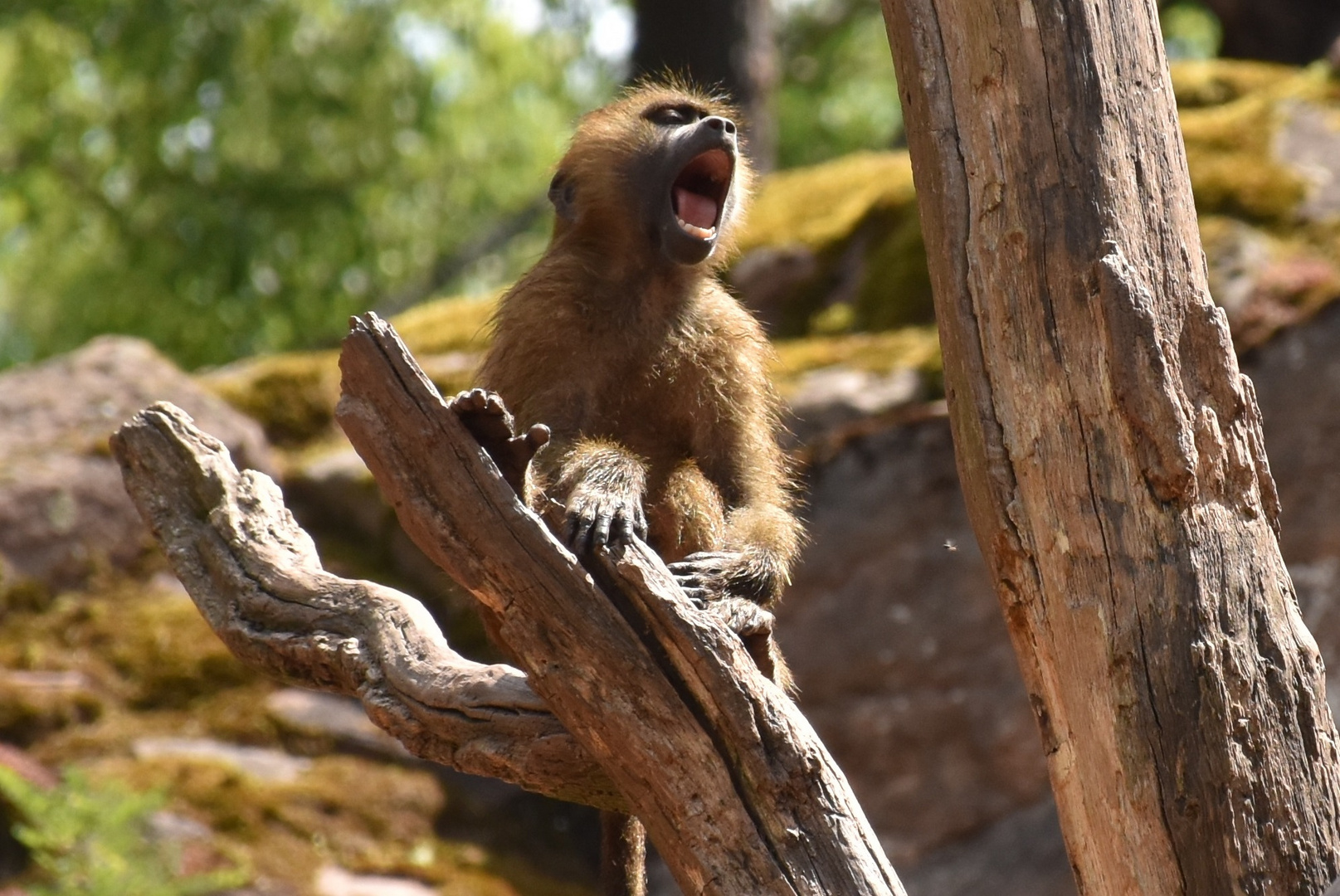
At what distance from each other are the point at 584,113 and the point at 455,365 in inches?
96.3

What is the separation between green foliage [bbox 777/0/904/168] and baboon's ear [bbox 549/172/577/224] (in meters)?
10.1

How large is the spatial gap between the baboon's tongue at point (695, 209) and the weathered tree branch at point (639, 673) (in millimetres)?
1694

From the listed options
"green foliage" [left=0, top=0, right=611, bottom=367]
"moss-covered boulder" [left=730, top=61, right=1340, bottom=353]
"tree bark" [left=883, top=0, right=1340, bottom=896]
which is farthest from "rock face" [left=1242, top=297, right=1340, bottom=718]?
"green foliage" [left=0, top=0, right=611, bottom=367]

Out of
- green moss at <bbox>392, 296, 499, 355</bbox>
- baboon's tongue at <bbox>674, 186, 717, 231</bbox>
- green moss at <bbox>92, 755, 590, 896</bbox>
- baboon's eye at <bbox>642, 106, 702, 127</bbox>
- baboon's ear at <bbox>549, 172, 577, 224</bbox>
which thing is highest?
baboon's eye at <bbox>642, 106, 702, 127</bbox>

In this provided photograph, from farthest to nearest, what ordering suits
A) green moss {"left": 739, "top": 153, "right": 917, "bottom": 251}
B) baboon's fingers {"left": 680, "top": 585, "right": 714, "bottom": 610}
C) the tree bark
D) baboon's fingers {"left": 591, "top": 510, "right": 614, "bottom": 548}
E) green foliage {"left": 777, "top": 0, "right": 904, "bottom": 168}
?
green foliage {"left": 777, "top": 0, "right": 904, "bottom": 168} → green moss {"left": 739, "top": 153, "right": 917, "bottom": 251} → baboon's fingers {"left": 680, "top": 585, "right": 714, "bottom": 610} → baboon's fingers {"left": 591, "top": 510, "right": 614, "bottom": 548} → the tree bark

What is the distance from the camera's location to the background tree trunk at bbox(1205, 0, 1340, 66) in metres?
9.73

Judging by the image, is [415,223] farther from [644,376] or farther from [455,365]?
[644,376]

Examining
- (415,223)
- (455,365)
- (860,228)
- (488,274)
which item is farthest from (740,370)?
(488,274)

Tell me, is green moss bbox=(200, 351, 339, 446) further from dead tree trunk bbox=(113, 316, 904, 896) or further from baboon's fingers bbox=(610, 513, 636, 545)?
baboon's fingers bbox=(610, 513, 636, 545)

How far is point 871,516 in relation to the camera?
5.97 meters

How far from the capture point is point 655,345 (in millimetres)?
4023

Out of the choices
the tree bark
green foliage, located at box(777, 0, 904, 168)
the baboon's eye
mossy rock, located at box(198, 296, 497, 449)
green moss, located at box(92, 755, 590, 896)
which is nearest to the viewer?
the tree bark

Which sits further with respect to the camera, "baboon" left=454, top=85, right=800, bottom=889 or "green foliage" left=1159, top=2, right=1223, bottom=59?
"green foliage" left=1159, top=2, right=1223, bottom=59

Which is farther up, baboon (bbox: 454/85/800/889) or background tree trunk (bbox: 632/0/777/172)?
background tree trunk (bbox: 632/0/777/172)
